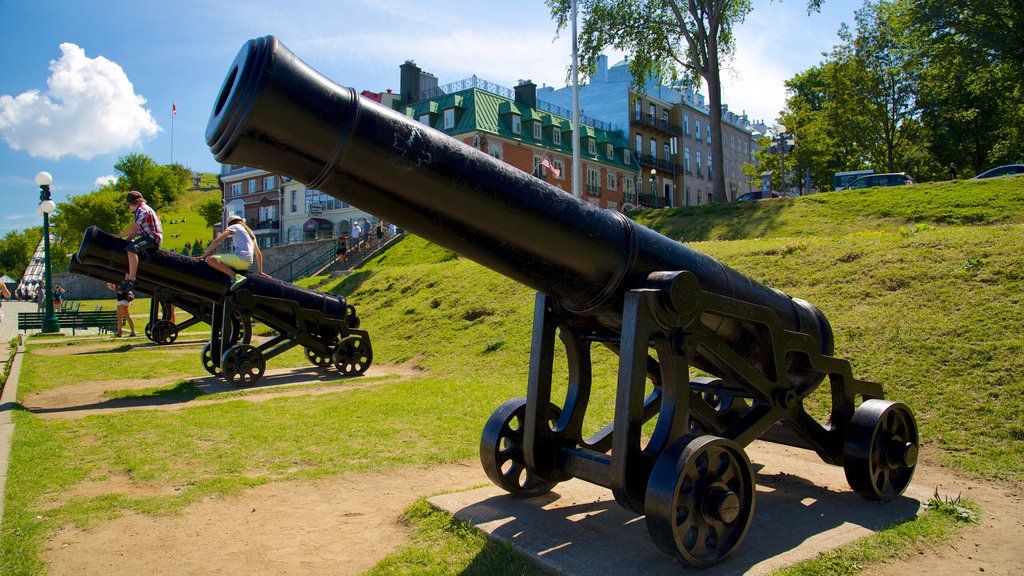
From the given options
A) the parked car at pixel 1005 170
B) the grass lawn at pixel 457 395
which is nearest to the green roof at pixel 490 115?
the parked car at pixel 1005 170

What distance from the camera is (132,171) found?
91.2m

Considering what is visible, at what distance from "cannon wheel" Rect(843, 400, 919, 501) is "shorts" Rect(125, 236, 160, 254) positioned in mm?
9249

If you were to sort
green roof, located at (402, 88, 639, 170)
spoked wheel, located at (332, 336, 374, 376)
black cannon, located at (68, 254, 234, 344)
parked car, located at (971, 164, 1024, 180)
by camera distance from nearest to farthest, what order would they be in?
spoked wheel, located at (332, 336, 374, 376)
black cannon, located at (68, 254, 234, 344)
parked car, located at (971, 164, 1024, 180)
green roof, located at (402, 88, 639, 170)

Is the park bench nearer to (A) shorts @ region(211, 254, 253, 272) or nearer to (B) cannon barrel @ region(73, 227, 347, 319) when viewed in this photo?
(B) cannon barrel @ region(73, 227, 347, 319)

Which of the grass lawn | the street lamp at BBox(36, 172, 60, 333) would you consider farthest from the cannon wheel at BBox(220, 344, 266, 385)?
the street lamp at BBox(36, 172, 60, 333)

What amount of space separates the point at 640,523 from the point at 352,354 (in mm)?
7699

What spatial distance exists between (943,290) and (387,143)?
787cm

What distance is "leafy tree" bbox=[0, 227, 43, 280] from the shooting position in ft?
375

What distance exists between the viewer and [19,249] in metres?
115

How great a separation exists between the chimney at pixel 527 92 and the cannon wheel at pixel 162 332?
118 ft

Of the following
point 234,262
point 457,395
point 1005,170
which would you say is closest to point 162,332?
point 234,262

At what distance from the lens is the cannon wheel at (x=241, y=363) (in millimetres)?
9688

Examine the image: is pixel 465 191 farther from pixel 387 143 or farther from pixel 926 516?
pixel 926 516

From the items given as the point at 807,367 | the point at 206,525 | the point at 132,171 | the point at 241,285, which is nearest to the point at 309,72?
the point at 206,525
